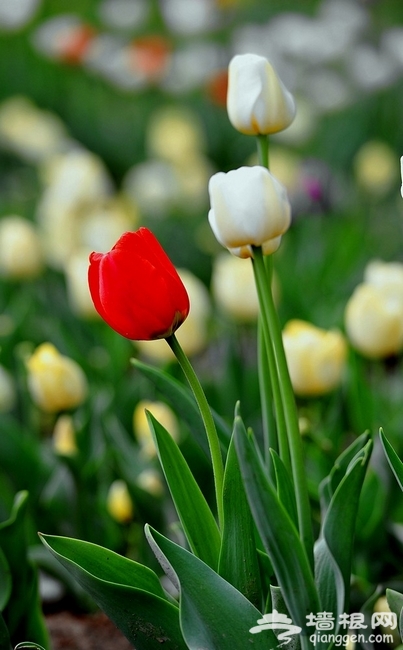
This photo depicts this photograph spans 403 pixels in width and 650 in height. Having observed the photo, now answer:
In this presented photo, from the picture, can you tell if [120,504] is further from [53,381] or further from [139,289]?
[139,289]

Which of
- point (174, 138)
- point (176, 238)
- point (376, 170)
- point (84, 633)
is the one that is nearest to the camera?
point (84, 633)

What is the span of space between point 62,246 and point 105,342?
551 mm

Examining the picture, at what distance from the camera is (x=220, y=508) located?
0.76 metres

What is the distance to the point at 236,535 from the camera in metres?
0.75

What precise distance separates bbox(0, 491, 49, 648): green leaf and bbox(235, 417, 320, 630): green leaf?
0.34m

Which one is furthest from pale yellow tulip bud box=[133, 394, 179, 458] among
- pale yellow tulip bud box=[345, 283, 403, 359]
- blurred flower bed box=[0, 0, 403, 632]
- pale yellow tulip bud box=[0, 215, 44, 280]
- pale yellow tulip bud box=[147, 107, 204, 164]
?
pale yellow tulip bud box=[147, 107, 204, 164]

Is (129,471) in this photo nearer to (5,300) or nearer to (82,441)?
(82,441)

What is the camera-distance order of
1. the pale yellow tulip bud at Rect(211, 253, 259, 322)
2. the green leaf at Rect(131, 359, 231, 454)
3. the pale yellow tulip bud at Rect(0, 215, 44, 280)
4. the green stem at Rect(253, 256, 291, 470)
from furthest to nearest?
the pale yellow tulip bud at Rect(0, 215, 44, 280)
the pale yellow tulip bud at Rect(211, 253, 259, 322)
the green leaf at Rect(131, 359, 231, 454)
the green stem at Rect(253, 256, 291, 470)

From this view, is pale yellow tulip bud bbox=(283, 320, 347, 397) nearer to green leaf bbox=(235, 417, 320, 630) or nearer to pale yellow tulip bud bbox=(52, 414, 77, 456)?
pale yellow tulip bud bbox=(52, 414, 77, 456)

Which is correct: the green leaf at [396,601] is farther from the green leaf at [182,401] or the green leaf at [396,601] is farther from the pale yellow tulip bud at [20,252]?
the pale yellow tulip bud at [20,252]

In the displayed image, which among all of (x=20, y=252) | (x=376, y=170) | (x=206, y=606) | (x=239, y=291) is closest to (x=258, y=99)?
(x=206, y=606)

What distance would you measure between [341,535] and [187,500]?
0.14 meters

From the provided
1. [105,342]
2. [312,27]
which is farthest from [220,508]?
[312,27]

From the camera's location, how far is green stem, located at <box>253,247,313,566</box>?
747 mm
